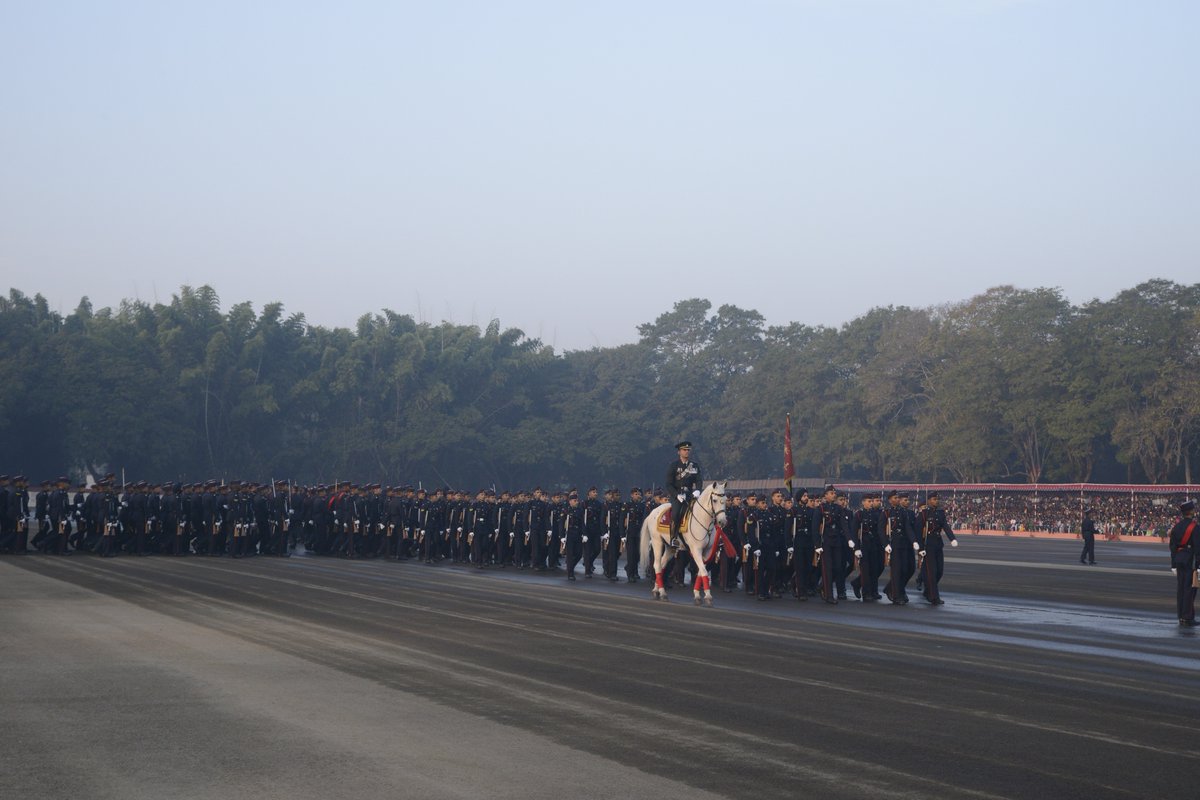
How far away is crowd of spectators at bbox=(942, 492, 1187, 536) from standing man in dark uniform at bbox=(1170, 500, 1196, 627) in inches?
1491

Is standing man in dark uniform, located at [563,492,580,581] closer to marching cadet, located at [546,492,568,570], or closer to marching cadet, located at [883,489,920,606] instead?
marching cadet, located at [546,492,568,570]

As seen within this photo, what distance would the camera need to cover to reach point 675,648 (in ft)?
43.7

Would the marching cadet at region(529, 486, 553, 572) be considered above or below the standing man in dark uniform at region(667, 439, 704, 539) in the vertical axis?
below

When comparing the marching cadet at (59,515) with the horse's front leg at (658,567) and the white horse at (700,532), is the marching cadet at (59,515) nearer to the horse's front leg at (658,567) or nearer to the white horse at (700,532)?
the horse's front leg at (658,567)

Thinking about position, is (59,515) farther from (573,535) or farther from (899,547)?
(899,547)

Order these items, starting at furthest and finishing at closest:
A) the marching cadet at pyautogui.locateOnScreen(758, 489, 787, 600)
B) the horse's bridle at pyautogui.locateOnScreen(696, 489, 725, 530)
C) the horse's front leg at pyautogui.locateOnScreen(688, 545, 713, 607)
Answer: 1. the marching cadet at pyautogui.locateOnScreen(758, 489, 787, 600)
2. the horse's front leg at pyautogui.locateOnScreen(688, 545, 713, 607)
3. the horse's bridle at pyautogui.locateOnScreen(696, 489, 725, 530)

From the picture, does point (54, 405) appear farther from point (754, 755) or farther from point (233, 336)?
point (754, 755)

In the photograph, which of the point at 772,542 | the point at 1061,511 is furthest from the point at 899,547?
the point at 1061,511

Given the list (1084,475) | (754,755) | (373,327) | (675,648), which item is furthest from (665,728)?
(373,327)

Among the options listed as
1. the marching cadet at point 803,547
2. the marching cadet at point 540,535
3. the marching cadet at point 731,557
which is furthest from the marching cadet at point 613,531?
the marching cadet at point 803,547

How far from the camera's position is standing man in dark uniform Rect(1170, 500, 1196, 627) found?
58.4 ft

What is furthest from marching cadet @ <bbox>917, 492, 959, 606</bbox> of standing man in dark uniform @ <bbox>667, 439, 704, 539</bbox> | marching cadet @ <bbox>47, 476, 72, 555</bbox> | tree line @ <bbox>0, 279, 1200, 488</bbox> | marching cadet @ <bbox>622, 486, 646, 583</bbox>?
tree line @ <bbox>0, 279, 1200, 488</bbox>

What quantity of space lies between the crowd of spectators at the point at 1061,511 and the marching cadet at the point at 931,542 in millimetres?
37293

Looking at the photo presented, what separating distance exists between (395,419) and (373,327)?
32.1 feet
